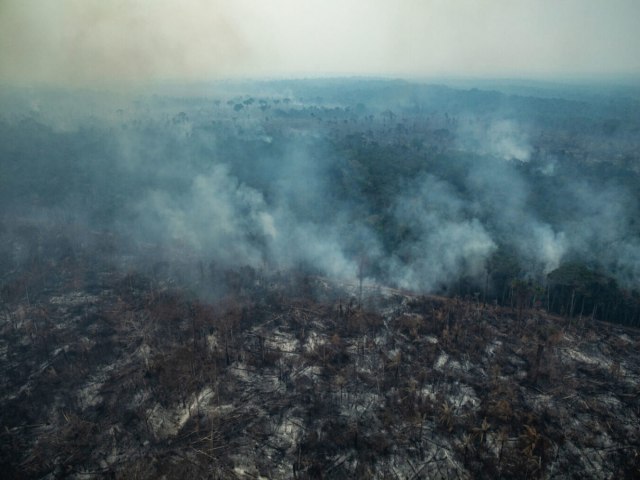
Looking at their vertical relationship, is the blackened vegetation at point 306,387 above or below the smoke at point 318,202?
below

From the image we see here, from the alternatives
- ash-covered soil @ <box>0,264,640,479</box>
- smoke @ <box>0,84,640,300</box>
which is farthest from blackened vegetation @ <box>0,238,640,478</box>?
smoke @ <box>0,84,640,300</box>

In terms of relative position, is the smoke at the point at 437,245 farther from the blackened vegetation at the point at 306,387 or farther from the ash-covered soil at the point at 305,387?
the ash-covered soil at the point at 305,387

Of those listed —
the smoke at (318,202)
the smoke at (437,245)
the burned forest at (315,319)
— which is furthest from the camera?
the smoke at (318,202)

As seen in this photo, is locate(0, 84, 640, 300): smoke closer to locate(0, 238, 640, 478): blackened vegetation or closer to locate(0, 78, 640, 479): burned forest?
locate(0, 78, 640, 479): burned forest

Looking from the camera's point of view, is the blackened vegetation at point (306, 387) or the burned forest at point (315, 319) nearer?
the blackened vegetation at point (306, 387)

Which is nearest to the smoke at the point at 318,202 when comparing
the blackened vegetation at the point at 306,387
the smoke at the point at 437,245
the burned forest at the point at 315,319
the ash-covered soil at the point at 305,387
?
the smoke at the point at 437,245

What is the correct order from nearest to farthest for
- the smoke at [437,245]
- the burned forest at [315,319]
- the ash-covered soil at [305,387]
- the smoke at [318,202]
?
1. the ash-covered soil at [305,387]
2. the burned forest at [315,319]
3. the smoke at [437,245]
4. the smoke at [318,202]

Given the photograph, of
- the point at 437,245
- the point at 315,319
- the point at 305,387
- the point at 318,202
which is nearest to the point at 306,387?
the point at 305,387
